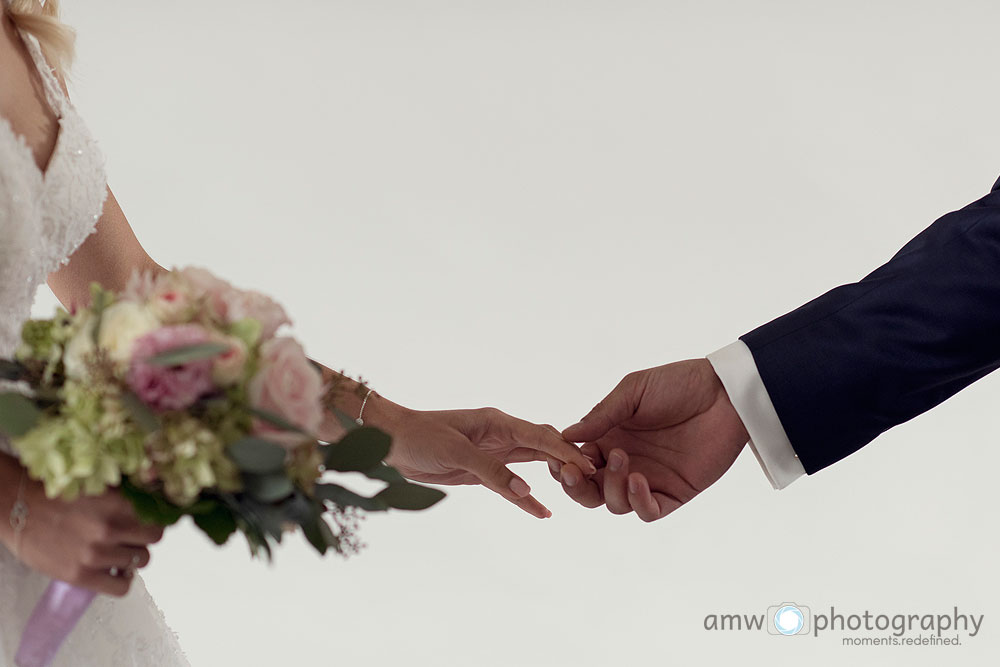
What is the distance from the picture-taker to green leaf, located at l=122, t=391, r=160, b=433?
895mm

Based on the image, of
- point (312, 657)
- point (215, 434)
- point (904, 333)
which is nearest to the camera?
point (215, 434)

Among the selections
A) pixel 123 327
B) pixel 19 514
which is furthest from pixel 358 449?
pixel 19 514

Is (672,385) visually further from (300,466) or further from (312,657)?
(312,657)

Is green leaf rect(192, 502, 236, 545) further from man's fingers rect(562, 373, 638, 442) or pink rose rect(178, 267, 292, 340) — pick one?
man's fingers rect(562, 373, 638, 442)

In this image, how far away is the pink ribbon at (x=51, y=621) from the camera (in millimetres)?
1120

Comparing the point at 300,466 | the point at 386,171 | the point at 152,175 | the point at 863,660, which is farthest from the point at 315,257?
the point at 300,466

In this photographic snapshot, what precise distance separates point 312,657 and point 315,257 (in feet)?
4.73

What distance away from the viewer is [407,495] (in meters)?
1.08

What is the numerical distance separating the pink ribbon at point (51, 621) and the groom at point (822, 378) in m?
0.82

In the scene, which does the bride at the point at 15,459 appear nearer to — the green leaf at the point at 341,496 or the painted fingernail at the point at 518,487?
the painted fingernail at the point at 518,487

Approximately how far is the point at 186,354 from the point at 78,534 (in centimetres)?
27

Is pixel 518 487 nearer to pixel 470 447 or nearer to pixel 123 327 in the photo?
pixel 470 447

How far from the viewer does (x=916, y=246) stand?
183 centimetres

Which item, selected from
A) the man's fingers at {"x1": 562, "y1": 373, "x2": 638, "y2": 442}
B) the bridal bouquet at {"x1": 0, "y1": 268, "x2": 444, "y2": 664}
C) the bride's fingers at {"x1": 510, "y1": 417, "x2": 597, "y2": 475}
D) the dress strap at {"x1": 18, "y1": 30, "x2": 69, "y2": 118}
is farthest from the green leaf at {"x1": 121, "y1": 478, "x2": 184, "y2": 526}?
the man's fingers at {"x1": 562, "y1": 373, "x2": 638, "y2": 442}
